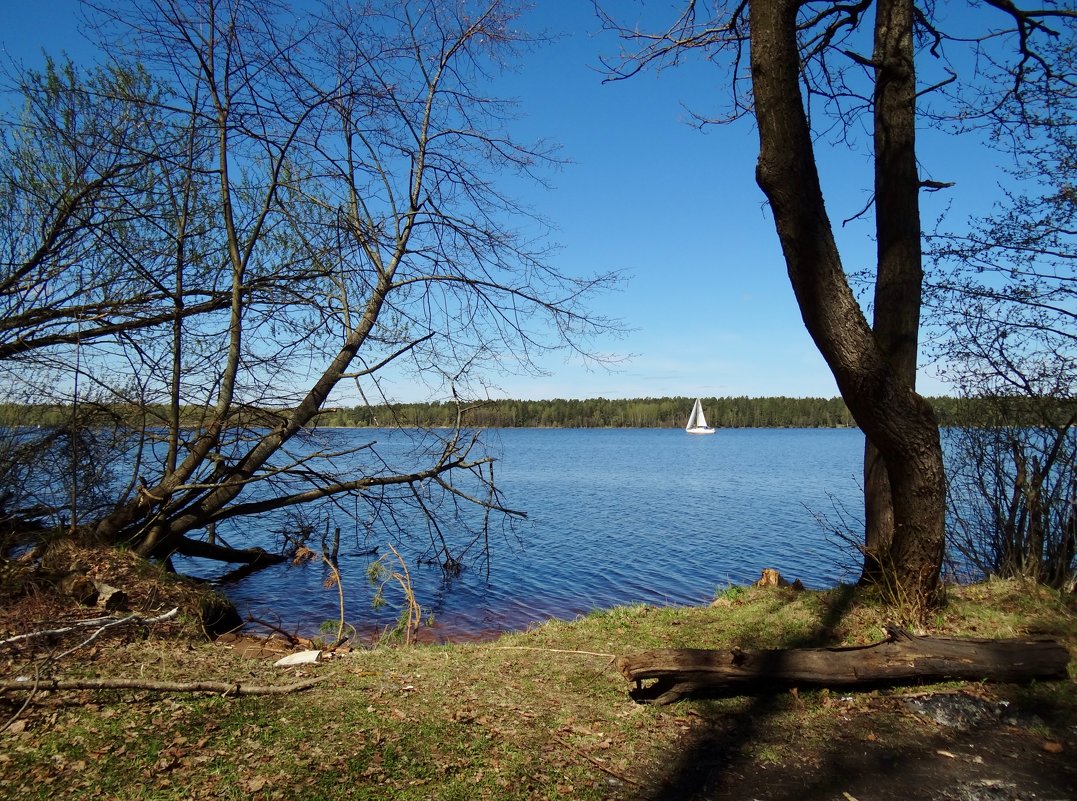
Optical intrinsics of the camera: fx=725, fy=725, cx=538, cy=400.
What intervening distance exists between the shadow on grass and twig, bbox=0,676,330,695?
2.26 metres

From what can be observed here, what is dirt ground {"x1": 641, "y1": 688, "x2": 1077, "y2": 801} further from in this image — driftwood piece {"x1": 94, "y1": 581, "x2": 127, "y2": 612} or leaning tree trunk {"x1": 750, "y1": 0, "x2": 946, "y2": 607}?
driftwood piece {"x1": 94, "y1": 581, "x2": 127, "y2": 612}

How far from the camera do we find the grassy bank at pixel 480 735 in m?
3.38

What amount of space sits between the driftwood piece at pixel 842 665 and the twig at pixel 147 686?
213 centimetres

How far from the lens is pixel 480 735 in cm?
392

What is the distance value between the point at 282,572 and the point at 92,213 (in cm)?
794

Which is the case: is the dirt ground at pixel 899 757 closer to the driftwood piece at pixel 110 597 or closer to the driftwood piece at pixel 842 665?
the driftwood piece at pixel 842 665

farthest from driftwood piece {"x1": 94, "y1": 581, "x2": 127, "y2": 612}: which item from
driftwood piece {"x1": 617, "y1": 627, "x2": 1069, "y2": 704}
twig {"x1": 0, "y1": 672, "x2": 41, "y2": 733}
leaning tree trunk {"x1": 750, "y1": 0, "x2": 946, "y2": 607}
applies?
leaning tree trunk {"x1": 750, "y1": 0, "x2": 946, "y2": 607}

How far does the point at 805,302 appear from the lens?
5051 millimetres

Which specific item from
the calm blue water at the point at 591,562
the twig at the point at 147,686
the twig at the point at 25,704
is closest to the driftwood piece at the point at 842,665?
the twig at the point at 147,686

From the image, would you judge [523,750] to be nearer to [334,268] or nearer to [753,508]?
[334,268]

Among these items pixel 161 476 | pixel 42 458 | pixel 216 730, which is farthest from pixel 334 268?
pixel 216 730

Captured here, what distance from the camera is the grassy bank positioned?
11.1 feet

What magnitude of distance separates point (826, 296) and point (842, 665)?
2421 mm

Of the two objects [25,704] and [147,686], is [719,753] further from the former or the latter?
[25,704]
